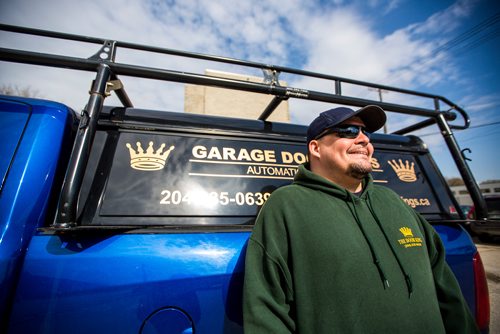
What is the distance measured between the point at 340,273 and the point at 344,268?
32 mm

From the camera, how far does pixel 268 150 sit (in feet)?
5.86

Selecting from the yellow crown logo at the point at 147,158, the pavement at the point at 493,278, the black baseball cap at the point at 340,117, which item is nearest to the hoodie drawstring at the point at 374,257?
the black baseball cap at the point at 340,117

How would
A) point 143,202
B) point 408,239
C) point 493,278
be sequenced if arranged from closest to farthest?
point 408,239, point 143,202, point 493,278

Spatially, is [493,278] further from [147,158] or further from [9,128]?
[9,128]

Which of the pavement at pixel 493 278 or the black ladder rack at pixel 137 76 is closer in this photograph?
the black ladder rack at pixel 137 76

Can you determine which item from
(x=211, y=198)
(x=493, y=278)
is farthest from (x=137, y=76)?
(x=493, y=278)

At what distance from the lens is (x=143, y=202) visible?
4.55ft

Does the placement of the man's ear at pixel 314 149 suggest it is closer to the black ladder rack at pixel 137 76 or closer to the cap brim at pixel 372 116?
the cap brim at pixel 372 116

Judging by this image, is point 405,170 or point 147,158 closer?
point 147,158

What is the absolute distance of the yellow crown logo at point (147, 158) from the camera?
4.86 ft

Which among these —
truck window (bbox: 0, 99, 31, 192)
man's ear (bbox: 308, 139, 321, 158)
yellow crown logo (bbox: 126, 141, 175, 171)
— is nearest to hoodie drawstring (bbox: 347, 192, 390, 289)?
man's ear (bbox: 308, 139, 321, 158)

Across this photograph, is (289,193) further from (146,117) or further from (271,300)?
(146,117)

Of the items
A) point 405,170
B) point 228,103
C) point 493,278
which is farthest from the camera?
point 228,103

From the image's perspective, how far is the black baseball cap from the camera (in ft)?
4.81
